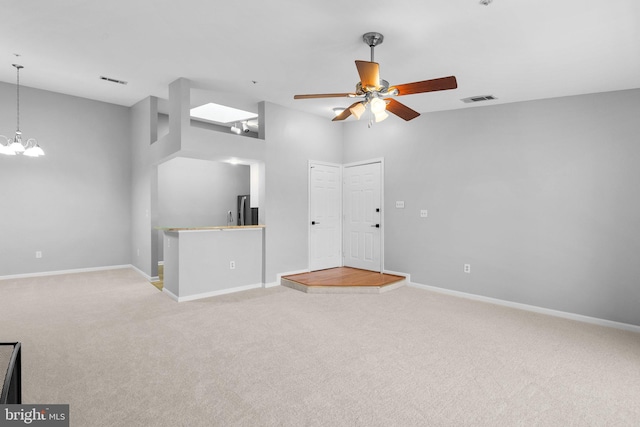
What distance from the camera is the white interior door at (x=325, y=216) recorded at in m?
6.22

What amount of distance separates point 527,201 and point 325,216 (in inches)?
132

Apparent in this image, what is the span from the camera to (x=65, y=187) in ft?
20.1

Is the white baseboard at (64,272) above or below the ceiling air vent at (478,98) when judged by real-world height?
below

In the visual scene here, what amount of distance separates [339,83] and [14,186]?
19.0 ft

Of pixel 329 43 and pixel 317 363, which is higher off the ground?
pixel 329 43

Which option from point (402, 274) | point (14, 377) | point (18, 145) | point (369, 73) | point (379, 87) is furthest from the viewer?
point (402, 274)

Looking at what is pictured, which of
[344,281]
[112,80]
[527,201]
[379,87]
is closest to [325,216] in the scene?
[344,281]

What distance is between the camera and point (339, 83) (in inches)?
173

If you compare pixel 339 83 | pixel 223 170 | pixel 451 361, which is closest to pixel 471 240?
pixel 451 361

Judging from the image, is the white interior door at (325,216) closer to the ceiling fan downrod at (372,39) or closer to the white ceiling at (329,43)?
the white ceiling at (329,43)

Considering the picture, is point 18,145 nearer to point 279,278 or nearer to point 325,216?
point 279,278

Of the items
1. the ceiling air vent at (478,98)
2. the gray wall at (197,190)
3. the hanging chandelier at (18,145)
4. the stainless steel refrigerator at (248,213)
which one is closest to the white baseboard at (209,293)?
the stainless steel refrigerator at (248,213)
